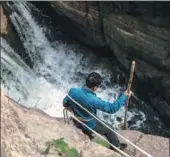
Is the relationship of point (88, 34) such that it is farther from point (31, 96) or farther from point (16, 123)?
point (16, 123)

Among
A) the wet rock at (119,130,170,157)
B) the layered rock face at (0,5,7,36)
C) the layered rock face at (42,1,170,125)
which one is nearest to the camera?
the wet rock at (119,130,170,157)

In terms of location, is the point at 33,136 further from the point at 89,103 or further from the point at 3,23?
the point at 3,23

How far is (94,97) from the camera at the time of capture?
23.5ft

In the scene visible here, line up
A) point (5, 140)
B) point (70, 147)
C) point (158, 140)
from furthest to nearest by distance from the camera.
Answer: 1. point (158, 140)
2. point (70, 147)
3. point (5, 140)

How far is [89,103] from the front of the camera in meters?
7.22

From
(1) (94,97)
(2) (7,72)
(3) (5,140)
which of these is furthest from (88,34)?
(3) (5,140)

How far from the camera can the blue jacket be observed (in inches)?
278

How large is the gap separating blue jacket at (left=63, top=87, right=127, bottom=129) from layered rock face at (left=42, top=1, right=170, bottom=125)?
528 centimetres

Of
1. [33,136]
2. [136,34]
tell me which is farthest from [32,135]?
[136,34]

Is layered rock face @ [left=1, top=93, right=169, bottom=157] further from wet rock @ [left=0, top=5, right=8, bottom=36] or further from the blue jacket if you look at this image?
wet rock @ [left=0, top=5, right=8, bottom=36]

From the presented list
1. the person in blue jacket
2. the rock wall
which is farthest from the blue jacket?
the rock wall

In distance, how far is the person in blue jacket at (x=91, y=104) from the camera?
705cm

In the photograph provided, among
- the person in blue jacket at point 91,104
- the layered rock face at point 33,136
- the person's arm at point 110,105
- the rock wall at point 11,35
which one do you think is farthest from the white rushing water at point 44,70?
the person's arm at point 110,105

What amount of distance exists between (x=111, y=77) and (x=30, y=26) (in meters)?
3.31
